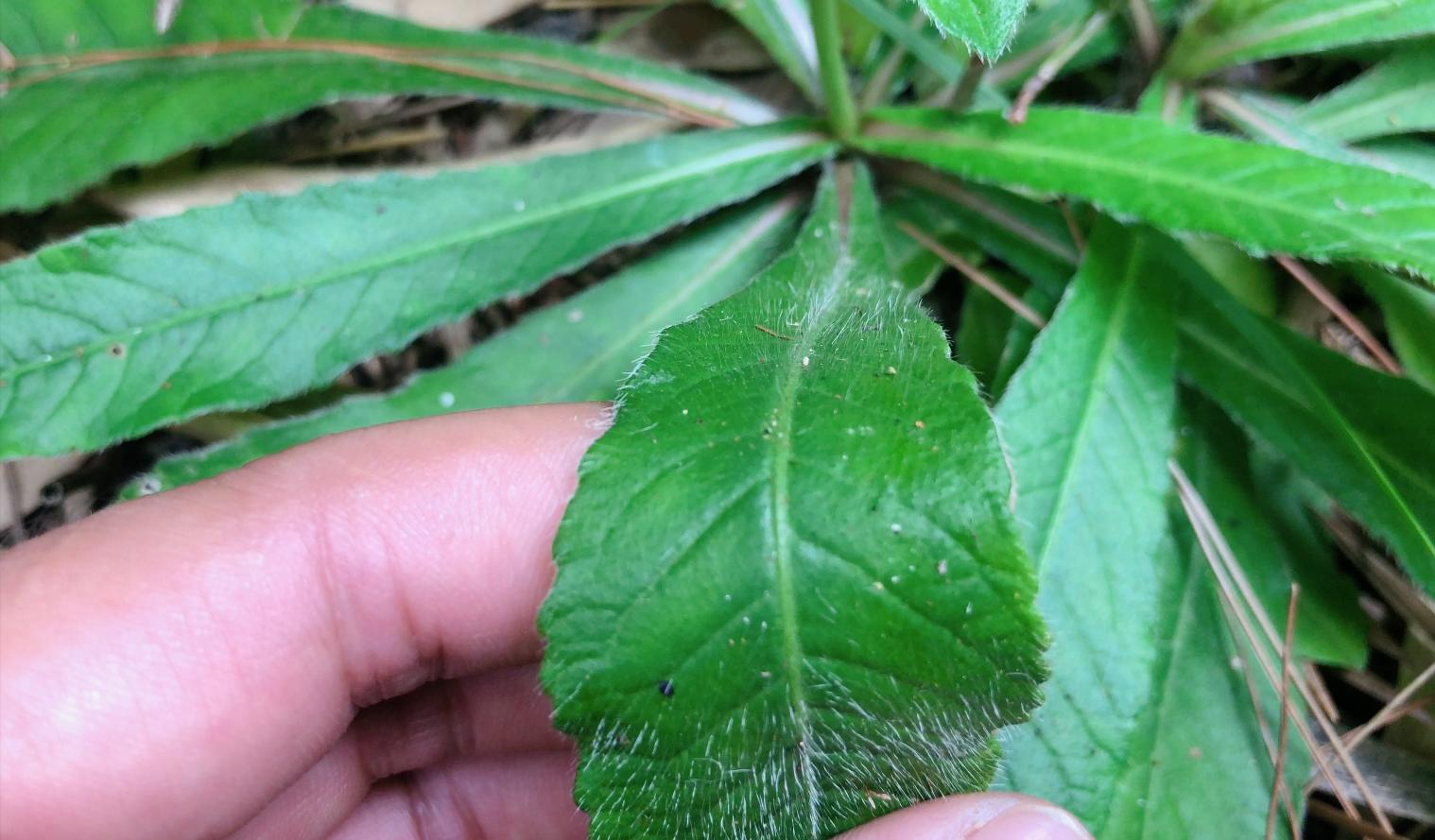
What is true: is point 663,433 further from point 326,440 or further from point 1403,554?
point 1403,554

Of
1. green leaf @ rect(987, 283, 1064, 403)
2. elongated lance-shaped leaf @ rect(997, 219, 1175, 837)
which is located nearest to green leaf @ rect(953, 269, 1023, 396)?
green leaf @ rect(987, 283, 1064, 403)

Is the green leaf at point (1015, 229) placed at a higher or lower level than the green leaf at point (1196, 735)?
higher

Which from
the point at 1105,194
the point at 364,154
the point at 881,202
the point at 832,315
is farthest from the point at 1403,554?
the point at 364,154

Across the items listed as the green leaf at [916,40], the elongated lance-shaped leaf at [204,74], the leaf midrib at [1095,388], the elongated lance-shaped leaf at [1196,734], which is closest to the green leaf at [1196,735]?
the elongated lance-shaped leaf at [1196,734]

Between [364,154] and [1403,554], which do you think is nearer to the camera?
[1403,554]

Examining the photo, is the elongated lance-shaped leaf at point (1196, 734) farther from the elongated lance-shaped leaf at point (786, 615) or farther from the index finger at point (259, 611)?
the index finger at point (259, 611)

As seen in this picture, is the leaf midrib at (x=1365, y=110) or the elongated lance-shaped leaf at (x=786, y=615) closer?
the elongated lance-shaped leaf at (x=786, y=615)
